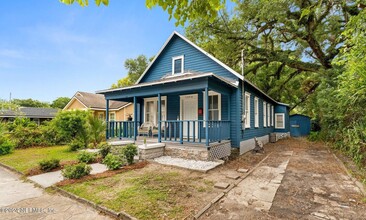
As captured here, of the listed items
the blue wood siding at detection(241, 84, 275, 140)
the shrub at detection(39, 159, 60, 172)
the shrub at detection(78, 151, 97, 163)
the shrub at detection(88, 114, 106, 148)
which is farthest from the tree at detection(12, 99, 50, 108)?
the blue wood siding at detection(241, 84, 275, 140)

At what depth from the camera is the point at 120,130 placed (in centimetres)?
998

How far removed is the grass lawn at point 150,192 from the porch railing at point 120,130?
4209 mm

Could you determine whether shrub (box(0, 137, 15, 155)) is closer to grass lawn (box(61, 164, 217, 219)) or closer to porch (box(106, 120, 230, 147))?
porch (box(106, 120, 230, 147))

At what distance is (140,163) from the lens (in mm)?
7027

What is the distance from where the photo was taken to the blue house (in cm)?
759

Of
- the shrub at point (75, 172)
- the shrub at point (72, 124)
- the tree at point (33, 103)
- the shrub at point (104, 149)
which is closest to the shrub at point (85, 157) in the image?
the shrub at point (104, 149)

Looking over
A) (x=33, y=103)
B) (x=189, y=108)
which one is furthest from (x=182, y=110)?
(x=33, y=103)

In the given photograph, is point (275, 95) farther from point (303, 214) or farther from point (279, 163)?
point (303, 214)

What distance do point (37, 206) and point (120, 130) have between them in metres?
6.19

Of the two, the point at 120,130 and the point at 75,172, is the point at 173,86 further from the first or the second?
the point at 75,172

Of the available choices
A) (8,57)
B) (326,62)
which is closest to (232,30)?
(326,62)

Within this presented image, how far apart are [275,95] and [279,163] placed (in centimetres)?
1315

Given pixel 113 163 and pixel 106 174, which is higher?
pixel 113 163

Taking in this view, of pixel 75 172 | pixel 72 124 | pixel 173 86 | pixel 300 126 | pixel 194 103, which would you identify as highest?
pixel 173 86
